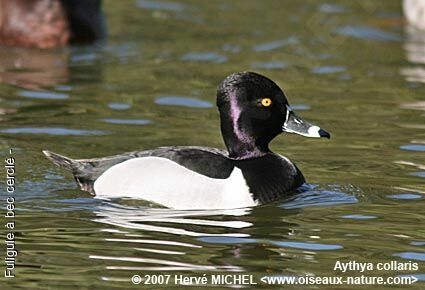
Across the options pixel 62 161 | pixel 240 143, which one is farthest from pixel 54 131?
pixel 240 143

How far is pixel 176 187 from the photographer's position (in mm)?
8750

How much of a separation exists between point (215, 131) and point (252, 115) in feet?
7.46

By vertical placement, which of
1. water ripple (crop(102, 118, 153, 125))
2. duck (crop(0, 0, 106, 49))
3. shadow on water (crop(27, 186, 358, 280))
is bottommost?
shadow on water (crop(27, 186, 358, 280))

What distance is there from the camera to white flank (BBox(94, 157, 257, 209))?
871cm

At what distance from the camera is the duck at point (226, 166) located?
8742mm

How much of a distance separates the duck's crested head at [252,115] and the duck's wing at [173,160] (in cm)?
17

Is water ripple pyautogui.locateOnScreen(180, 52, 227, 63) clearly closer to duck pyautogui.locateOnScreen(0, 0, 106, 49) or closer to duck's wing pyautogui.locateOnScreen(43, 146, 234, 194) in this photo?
duck pyautogui.locateOnScreen(0, 0, 106, 49)

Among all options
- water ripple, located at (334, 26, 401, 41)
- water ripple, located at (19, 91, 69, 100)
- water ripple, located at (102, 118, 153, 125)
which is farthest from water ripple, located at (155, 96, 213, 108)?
water ripple, located at (334, 26, 401, 41)

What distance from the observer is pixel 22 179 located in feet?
31.2

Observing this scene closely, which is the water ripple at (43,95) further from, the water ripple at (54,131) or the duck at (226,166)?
the duck at (226,166)

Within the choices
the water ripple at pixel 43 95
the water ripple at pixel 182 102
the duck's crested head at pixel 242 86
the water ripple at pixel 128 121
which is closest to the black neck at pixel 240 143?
the duck's crested head at pixel 242 86

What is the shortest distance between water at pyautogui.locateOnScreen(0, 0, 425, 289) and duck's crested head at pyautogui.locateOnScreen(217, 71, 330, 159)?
1.53 feet

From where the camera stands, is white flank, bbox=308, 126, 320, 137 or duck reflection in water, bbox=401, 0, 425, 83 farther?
duck reflection in water, bbox=401, 0, 425, 83

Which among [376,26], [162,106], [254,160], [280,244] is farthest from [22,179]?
[376,26]
